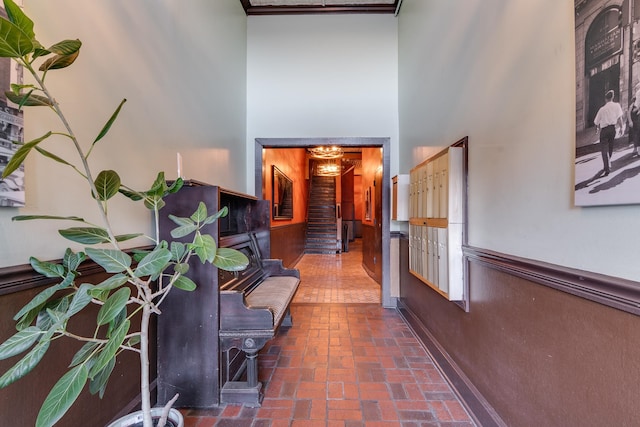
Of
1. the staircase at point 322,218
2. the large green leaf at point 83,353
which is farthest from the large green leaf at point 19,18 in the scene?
the staircase at point 322,218

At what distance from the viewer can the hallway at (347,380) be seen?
1.78 meters

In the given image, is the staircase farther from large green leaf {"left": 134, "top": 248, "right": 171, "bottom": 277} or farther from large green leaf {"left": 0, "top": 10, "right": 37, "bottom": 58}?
large green leaf {"left": 0, "top": 10, "right": 37, "bottom": 58}

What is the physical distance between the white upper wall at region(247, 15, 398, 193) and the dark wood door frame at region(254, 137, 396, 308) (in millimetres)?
69

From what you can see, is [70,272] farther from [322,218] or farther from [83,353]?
[322,218]

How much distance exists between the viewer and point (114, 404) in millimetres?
1521

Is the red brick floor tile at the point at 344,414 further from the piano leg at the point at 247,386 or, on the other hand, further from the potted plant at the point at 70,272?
the potted plant at the point at 70,272

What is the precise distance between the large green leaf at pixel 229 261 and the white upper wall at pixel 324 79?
112 inches

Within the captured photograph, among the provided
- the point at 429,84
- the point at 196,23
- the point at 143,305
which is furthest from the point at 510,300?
the point at 196,23

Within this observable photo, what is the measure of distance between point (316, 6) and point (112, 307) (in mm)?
4295

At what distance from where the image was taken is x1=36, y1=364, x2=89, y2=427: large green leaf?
806mm

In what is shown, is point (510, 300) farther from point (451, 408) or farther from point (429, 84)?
point (429, 84)

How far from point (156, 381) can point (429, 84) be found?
10.4 feet

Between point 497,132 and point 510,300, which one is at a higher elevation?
point 497,132

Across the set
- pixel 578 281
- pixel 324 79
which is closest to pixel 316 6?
pixel 324 79
